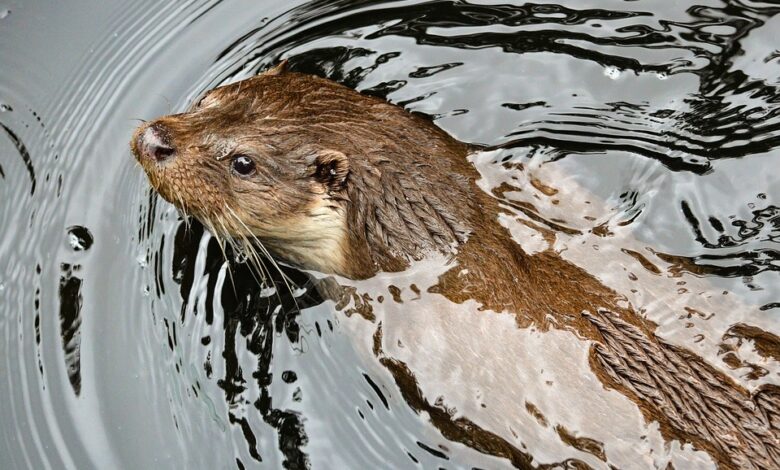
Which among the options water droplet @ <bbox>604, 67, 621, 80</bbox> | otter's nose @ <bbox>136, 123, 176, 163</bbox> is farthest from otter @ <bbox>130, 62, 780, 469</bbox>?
water droplet @ <bbox>604, 67, 621, 80</bbox>

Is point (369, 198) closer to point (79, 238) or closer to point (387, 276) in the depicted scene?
point (387, 276)

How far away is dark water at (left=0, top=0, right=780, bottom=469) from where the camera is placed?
371 cm

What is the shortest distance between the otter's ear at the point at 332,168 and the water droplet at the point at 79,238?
160 cm

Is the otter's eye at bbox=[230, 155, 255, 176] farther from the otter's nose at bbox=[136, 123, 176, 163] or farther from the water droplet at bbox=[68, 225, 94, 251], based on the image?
the water droplet at bbox=[68, 225, 94, 251]

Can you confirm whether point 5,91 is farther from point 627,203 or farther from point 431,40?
point 627,203

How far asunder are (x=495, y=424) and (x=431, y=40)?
223cm

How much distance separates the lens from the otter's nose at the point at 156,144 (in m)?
3.75

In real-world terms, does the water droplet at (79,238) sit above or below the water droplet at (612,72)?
above

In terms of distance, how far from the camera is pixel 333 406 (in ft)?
13.7

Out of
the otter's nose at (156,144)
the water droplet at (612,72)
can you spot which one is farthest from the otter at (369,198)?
the water droplet at (612,72)

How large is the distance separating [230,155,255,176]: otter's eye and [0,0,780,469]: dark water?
27.9 inches

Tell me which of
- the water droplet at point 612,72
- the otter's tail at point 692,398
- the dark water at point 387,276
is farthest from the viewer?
the water droplet at point 612,72

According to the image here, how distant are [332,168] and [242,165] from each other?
37 cm

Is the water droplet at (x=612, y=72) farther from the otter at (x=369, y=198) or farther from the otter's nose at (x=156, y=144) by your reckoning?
the otter's nose at (x=156, y=144)
